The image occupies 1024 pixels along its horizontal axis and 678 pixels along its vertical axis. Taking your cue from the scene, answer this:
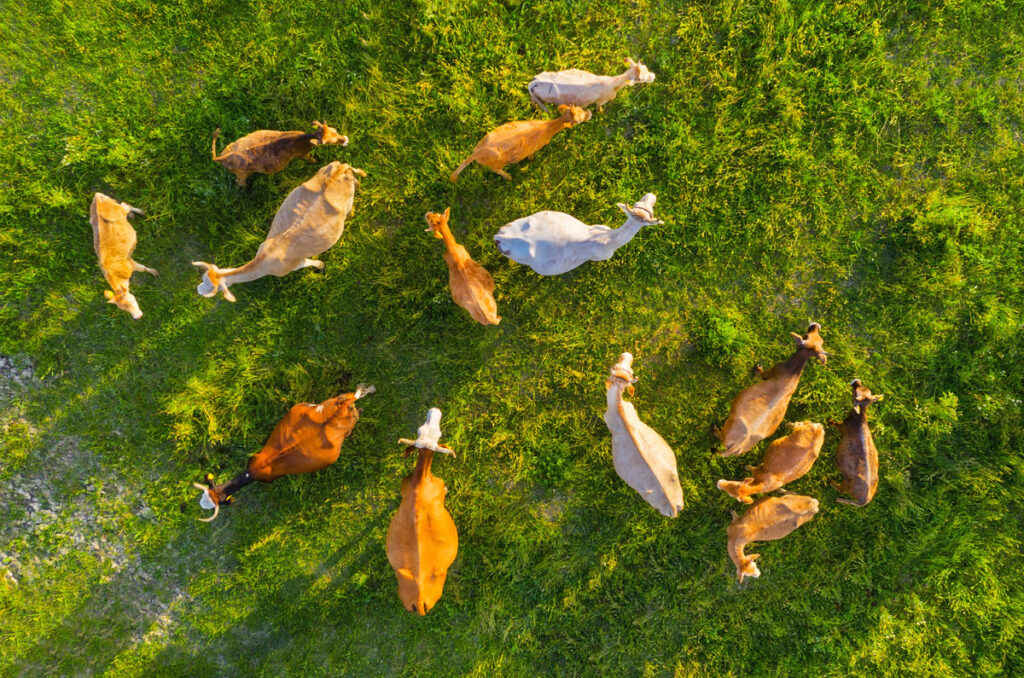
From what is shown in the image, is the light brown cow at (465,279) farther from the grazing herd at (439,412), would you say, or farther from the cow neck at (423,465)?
the cow neck at (423,465)

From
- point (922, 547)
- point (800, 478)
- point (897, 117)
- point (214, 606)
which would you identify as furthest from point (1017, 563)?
point (214, 606)

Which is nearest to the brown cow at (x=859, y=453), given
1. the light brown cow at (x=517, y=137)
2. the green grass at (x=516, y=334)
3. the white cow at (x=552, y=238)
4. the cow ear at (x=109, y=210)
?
the green grass at (x=516, y=334)

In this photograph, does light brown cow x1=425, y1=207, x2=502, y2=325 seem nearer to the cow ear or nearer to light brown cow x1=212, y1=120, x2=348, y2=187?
light brown cow x1=212, y1=120, x2=348, y2=187

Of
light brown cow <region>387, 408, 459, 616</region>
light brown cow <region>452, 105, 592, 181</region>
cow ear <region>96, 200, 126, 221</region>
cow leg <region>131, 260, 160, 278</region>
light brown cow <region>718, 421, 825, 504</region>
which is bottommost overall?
light brown cow <region>387, 408, 459, 616</region>

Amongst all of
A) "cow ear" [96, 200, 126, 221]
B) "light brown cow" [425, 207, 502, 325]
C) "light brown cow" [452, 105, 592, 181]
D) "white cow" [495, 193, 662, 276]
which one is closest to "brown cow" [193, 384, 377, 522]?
"light brown cow" [425, 207, 502, 325]

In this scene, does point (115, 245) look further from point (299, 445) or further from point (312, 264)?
point (299, 445)
